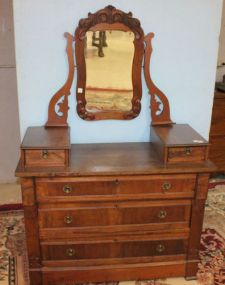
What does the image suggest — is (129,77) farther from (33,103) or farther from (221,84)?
(221,84)

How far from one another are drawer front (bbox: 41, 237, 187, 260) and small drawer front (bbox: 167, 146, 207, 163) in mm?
488

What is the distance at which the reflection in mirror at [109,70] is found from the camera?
1995 millimetres

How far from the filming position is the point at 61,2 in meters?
1.92

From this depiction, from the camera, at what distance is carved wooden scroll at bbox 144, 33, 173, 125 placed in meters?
2.06

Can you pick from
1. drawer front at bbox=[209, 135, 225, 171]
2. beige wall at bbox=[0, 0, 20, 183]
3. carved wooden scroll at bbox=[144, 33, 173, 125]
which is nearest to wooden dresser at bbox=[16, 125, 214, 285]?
carved wooden scroll at bbox=[144, 33, 173, 125]

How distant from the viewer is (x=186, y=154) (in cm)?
187

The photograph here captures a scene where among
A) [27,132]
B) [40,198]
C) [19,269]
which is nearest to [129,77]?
[27,132]

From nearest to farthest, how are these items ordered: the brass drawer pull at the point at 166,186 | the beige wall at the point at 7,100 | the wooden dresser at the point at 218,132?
the brass drawer pull at the point at 166,186 < the beige wall at the point at 7,100 < the wooden dresser at the point at 218,132

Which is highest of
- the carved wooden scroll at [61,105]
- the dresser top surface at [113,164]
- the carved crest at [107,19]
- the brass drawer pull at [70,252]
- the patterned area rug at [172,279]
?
the carved crest at [107,19]

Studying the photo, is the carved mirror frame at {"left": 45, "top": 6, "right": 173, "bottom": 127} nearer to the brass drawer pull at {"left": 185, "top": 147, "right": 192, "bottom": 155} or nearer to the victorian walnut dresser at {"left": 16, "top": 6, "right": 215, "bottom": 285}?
the victorian walnut dresser at {"left": 16, "top": 6, "right": 215, "bottom": 285}

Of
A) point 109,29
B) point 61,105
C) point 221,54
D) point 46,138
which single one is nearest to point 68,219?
point 46,138

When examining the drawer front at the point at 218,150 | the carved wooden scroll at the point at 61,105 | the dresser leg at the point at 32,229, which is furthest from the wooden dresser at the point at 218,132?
the dresser leg at the point at 32,229

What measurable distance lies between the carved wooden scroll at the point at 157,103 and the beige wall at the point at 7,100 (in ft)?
4.55

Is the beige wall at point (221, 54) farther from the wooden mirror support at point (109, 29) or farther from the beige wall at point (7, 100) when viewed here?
the beige wall at point (7, 100)
